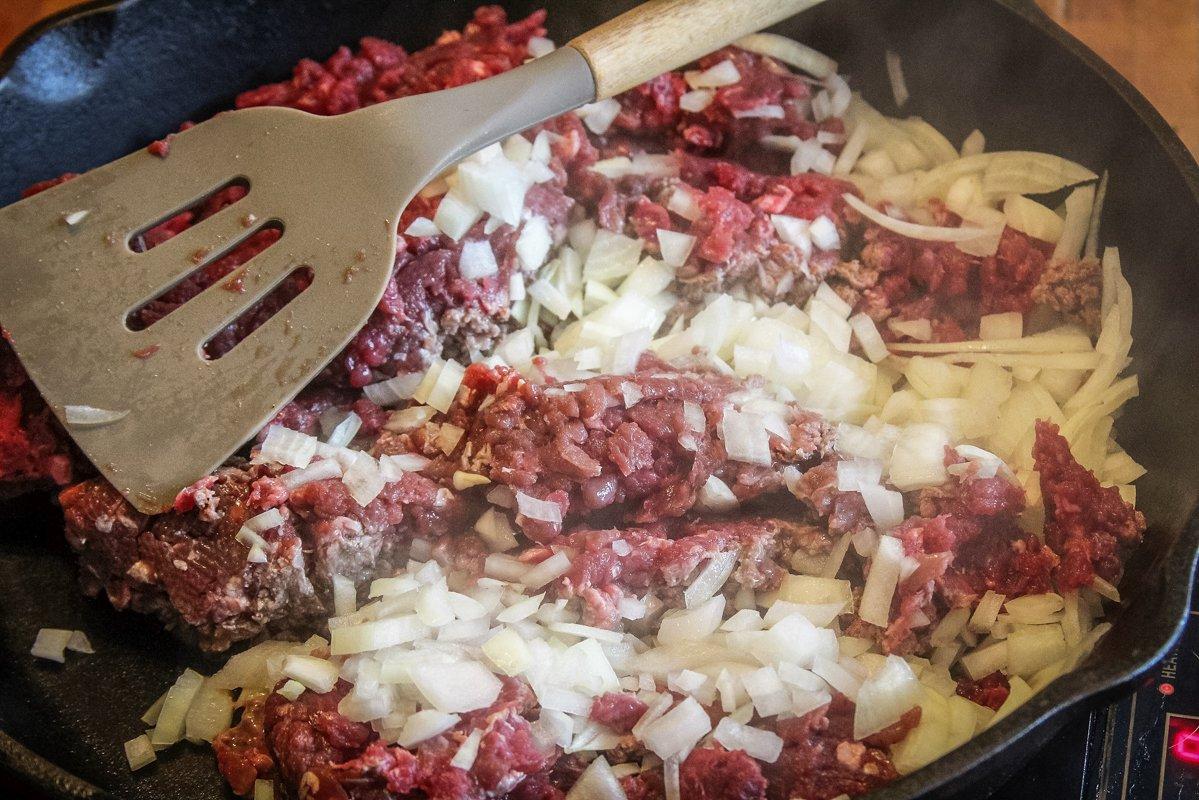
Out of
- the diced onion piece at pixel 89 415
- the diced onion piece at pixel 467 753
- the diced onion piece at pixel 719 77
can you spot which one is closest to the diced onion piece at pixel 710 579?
the diced onion piece at pixel 467 753

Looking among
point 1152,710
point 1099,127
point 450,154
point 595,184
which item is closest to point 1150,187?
point 1099,127

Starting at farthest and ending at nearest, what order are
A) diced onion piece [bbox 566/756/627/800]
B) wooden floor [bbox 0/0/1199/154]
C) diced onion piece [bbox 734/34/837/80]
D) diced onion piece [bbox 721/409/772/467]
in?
wooden floor [bbox 0/0/1199/154]
diced onion piece [bbox 734/34/837/80]
diced onion piece [bbox 721/409/772/467]
diced onion piece [bbox 566/756/627/800]

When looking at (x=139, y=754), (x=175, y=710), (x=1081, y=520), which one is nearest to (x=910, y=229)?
(x=1081, y=520)

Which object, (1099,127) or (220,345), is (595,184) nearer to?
(220,345)

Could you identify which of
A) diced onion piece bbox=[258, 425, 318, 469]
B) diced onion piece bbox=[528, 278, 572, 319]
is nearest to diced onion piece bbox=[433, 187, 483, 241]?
diced onion piece bbox=[528, 278, 572, 319]

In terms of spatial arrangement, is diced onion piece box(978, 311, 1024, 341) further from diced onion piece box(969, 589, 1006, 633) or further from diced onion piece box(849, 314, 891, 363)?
diced onion piece box(969, 589, 1006, 633)
